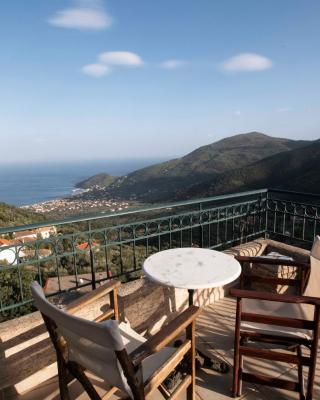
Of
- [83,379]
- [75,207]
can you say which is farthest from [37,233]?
[75,207]

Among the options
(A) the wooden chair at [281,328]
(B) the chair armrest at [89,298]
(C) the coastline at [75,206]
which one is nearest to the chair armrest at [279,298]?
(A) the wooden chair at [281,328]

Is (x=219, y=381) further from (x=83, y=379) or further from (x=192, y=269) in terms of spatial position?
(x=83, y=379)

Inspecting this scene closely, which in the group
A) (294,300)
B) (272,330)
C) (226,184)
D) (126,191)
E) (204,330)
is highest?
(294,300)

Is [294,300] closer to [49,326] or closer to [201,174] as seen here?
[49,326]

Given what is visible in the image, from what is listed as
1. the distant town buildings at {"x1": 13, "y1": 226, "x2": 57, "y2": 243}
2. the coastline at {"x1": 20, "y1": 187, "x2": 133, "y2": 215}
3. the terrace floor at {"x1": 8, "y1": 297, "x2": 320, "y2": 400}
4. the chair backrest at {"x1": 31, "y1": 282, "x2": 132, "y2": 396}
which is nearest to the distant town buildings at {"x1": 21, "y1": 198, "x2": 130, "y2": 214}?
the coastline at {"x1": 20, "y1": 187, "x2": 133, "y2": 215}

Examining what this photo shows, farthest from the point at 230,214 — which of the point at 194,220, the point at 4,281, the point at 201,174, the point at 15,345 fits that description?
the point at 201,174

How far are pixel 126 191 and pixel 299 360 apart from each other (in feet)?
257

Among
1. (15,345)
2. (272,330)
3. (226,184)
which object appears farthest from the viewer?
(226,184)

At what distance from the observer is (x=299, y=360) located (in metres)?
1.95

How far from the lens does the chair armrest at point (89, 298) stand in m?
1.77

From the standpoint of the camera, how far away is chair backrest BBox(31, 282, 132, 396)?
3.77 feet

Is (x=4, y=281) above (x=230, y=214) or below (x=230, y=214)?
below

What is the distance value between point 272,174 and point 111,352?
43191 millimetres

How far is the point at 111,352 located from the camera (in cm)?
124
